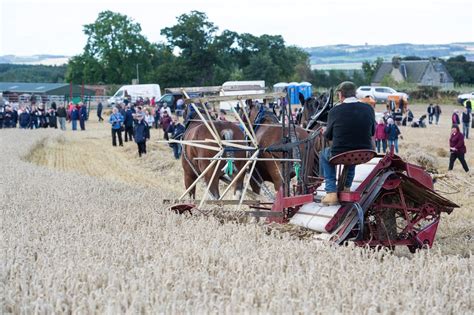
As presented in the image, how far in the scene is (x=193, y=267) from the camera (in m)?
7.36

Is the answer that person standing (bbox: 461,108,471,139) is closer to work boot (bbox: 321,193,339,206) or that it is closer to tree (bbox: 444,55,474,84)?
work boot (bbox: 321,193,339,206)

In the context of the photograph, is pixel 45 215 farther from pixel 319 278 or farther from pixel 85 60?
pixel 85 60

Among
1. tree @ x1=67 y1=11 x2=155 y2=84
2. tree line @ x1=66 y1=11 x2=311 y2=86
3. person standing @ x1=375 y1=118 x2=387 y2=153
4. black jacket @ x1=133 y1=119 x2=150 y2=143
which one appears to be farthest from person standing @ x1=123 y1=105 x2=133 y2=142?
tree @ x1=67 y1=11 x2=155 y2=84

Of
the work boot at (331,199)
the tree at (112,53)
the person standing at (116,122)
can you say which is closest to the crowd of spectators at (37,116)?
the person standing at (116,122)

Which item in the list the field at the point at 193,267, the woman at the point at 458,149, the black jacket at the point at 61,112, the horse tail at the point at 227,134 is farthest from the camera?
the black jacket at the point at 61,112

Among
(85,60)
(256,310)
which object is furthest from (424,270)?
(85,60)

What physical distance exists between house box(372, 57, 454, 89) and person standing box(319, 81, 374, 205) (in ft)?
331

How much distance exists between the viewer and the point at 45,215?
10555 mm

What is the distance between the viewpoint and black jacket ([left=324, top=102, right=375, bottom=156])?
9281 mm

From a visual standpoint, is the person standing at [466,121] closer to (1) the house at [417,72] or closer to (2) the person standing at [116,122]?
(2) the person standing at [116,122]

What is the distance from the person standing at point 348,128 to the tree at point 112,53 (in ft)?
305

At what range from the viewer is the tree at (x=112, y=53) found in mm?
102625

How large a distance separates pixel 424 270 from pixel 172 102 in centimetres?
5156

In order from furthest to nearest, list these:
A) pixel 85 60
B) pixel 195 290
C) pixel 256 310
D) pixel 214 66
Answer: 1. pixel 85 60
2. pixel 214 66
3. pixel 195 290
4. pixel 256 310
